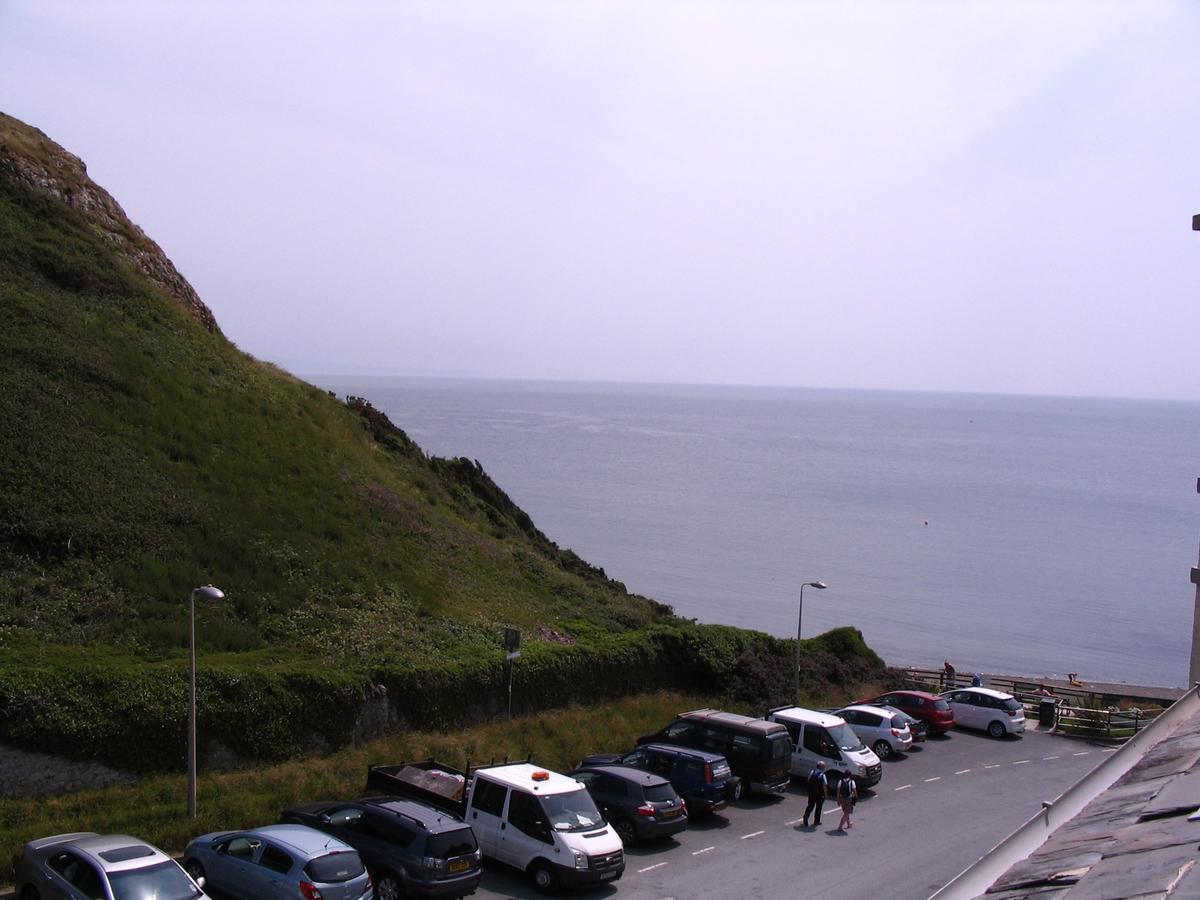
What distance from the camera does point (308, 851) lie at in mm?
13586

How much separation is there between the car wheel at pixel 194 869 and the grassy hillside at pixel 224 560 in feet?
14.9

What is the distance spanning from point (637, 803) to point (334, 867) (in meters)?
6.26

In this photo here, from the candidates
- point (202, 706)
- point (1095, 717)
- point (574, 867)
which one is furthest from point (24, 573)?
point (1095, 717)

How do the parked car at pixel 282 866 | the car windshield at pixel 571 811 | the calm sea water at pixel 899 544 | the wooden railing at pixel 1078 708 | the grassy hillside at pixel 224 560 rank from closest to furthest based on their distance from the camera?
the parked car at pixel 282 866 → the car windshield at pixel 571 811 → the grassy hillside at pixel 224 560 → the wooden railing at pixel 1078 708 → the calm sea water at pixel 899 544

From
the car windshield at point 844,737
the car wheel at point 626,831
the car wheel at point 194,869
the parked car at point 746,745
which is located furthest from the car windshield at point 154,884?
the car windshield at point 844,737

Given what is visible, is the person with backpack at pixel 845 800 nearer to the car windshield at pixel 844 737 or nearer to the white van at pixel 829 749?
the white van at pixel 829 749

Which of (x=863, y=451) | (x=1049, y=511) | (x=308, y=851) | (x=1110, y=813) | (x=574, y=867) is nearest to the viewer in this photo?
(x=1110, y=813)

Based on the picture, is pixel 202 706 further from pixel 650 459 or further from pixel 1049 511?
pixel 650 459

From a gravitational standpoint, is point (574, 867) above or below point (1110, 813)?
below

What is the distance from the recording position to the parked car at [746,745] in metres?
21.6

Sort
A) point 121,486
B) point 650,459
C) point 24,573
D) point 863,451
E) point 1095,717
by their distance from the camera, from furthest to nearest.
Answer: point 863,451, point 650,459, point 1095,717, point 121,486, point 24,573

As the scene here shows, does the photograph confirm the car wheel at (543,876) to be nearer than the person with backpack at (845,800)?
Yes

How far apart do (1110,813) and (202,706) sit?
16336mm

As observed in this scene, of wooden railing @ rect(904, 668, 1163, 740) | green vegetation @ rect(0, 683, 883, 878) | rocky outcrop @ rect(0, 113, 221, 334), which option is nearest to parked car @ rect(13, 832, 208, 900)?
green vegetation @ rect(0, 683, 883, 878)
